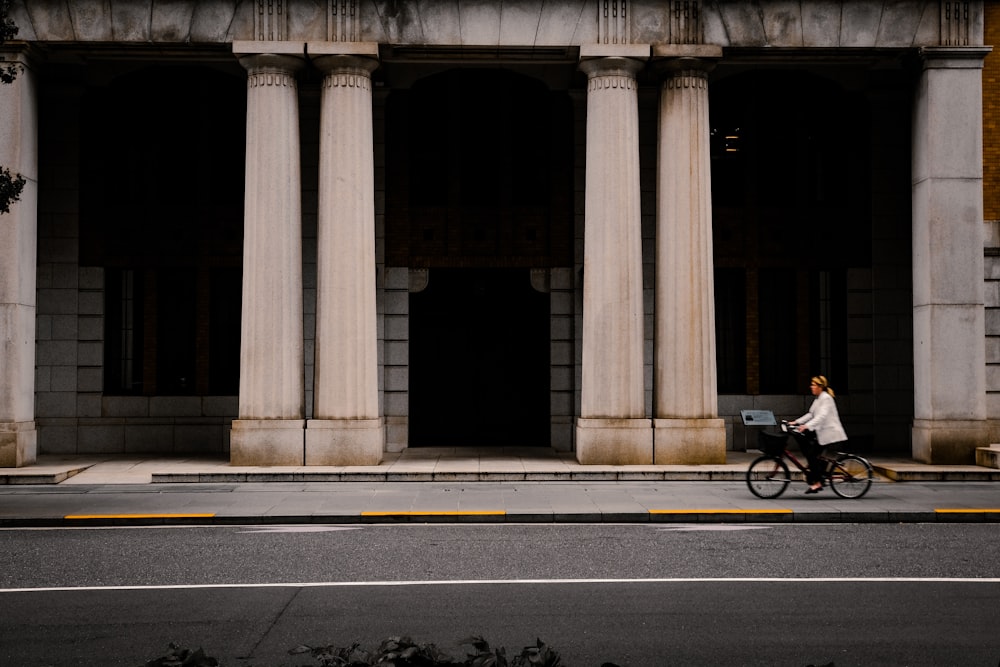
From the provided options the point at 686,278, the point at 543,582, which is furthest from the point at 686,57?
the point at 543,582

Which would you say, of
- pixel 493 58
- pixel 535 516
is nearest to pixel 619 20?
pixel 493 58

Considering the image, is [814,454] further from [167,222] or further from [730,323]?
[167,222]

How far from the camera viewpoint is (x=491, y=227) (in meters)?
23.1

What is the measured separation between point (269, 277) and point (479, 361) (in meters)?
6.23

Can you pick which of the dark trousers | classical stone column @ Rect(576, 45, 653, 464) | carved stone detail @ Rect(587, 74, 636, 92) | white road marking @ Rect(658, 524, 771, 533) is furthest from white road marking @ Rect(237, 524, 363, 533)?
carved stone detail @ Rect(587, 74, 636, 92)

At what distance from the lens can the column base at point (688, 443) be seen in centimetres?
1936

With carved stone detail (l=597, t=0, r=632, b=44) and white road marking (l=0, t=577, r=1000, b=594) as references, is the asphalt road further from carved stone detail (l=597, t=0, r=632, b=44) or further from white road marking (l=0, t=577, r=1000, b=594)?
carved stone detail (l=597, t=0, r=632, b=44)

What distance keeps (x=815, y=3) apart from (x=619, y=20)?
385 cm

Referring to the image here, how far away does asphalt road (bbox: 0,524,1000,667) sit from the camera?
7.08 metres

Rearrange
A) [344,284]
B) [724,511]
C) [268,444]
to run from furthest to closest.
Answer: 1. [344,284]
2. [268,444]
3. [724,511]

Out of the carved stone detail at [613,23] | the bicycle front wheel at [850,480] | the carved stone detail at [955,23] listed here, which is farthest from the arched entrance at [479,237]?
the bicycle front wheel at [850,480]

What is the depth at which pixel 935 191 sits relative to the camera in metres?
19.5

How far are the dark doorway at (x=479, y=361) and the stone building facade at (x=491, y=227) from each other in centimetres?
7

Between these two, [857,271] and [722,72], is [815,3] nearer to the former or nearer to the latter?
[722,72]
